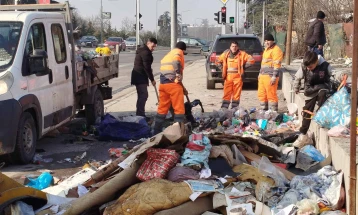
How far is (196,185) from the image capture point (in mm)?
5254

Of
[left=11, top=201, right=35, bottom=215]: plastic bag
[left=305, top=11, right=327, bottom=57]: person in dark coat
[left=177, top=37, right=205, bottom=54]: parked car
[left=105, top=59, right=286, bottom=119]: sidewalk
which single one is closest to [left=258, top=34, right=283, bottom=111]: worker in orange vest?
[left=105, top=59, right=286, bottom=119]: sidewalk

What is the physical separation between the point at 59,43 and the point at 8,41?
52.0 inches

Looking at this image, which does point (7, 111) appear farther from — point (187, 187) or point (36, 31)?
point (187, 187)

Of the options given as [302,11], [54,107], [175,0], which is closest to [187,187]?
[54,107]

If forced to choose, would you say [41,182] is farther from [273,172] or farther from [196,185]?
[273,172]

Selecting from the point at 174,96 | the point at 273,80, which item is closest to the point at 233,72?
the point at 273,80

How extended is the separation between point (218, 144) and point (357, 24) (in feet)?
8.48

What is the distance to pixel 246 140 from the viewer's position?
6984 millimetres

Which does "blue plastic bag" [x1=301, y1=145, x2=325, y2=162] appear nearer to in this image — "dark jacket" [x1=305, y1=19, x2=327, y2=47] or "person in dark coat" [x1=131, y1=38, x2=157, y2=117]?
"person in dark coat" [x1=131, y1=38, x2=157, y2=117]

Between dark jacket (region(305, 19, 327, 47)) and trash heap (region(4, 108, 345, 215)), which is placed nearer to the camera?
trash heap (region(4, 108, 345, 215))

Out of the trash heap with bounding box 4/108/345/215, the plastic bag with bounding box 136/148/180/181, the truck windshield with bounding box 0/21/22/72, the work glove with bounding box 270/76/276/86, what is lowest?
the trash heap with bounding box 4/108/345/215

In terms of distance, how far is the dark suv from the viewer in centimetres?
1692

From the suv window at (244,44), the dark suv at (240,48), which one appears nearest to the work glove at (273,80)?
the dark suv at (240,48)

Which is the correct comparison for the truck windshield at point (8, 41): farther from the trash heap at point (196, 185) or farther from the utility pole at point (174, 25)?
the utility pole at point (174, 25)
